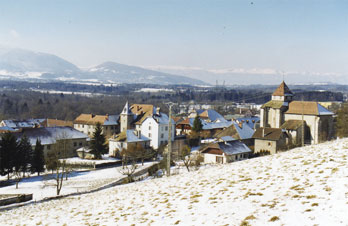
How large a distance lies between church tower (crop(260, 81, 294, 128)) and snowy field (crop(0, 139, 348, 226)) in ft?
147

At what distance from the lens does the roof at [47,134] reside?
156ft

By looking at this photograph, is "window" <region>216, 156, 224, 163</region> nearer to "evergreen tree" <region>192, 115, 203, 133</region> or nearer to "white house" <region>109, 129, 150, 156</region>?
"white house" <region>109, 129, 150, 156</region>

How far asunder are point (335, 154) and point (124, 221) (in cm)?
849

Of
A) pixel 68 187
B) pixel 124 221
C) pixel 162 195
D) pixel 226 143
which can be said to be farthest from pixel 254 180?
pixel 226 143

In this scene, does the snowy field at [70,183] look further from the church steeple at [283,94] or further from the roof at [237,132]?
the church steeple at [283,94]

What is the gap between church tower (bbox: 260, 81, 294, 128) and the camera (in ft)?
192

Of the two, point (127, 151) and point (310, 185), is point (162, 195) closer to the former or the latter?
point (310, 185)

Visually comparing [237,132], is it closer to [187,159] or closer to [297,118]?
[297,118]

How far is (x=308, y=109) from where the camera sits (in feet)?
185

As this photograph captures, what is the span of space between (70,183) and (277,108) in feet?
125

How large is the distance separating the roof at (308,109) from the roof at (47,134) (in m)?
35.2

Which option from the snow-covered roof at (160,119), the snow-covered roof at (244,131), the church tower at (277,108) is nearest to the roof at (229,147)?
the snow-covered roof at (244,131)

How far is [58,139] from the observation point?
156 feet

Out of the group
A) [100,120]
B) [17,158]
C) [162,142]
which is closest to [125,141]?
[162,142]
